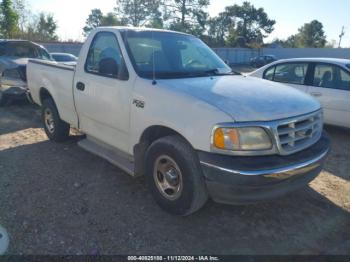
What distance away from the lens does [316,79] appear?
23.2ft

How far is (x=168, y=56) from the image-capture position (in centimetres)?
423

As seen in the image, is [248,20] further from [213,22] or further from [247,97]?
[247,97]

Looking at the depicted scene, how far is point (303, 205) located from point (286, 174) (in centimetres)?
118

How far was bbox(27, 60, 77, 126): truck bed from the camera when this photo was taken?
5.10 meters

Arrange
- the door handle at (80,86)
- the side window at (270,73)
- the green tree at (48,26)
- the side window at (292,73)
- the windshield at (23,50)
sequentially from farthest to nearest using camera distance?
the green tree at (48,26), the windshield at (23,50), the side window at (270,73), the side window at (292,73), the door handle at (80,86)

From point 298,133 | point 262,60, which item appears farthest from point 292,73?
point 262,60

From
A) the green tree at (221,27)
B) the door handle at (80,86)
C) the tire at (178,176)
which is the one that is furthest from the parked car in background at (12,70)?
the green tree at (221,27)

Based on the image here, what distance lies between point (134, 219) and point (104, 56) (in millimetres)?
2218

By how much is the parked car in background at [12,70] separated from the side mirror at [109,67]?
16.0ft

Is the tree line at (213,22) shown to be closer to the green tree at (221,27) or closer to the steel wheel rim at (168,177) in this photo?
the green tree at (221,27)

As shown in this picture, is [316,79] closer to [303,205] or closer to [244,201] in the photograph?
[303,205]

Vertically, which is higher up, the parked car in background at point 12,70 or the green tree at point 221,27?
the green tree at point 221,27

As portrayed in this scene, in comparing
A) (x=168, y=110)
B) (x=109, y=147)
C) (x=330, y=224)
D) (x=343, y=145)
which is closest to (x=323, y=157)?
(x=330, y=224)

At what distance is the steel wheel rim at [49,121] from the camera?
6002 millimetres
